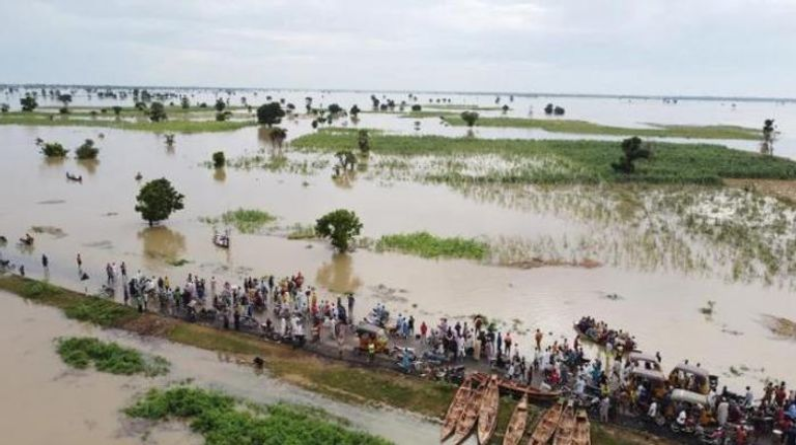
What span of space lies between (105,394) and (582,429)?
43.2ft

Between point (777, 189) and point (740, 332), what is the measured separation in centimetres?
3356

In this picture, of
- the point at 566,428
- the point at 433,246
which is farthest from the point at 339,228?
the point at 566,428

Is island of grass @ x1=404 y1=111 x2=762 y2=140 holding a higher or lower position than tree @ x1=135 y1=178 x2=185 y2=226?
higher

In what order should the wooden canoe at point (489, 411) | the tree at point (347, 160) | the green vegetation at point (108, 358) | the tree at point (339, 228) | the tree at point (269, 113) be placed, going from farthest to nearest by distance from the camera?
the tree at point (269, 113) → the tree at point (347, 160) → the tree at point (339, 228) → the green vegetation at point (108, 358) → the wooden canoe at point (489, 411)

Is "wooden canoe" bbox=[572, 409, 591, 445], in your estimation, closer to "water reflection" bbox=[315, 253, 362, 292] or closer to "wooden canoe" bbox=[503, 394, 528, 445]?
"wooden canoe" bbox=[503, 394, 528, 445]

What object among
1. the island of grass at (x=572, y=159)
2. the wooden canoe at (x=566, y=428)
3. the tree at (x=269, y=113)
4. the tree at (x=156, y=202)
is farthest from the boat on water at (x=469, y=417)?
the tree at (x=269, y=113)

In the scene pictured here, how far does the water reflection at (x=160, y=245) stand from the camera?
101 ft

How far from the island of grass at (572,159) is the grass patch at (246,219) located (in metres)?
18.8

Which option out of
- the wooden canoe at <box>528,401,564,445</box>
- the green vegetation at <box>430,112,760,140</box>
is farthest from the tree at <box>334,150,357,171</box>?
the green vegetation at <box>430,112,760,140</box>

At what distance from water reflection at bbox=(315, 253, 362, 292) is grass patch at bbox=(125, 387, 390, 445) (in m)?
10.2

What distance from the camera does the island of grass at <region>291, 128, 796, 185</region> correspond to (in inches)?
2116

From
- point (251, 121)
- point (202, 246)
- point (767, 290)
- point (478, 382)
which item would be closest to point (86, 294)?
point (202, 246)

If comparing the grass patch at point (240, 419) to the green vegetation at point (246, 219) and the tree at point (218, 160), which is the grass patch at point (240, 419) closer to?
the green vegetation at point (246, 219)

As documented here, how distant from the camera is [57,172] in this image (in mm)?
53844
